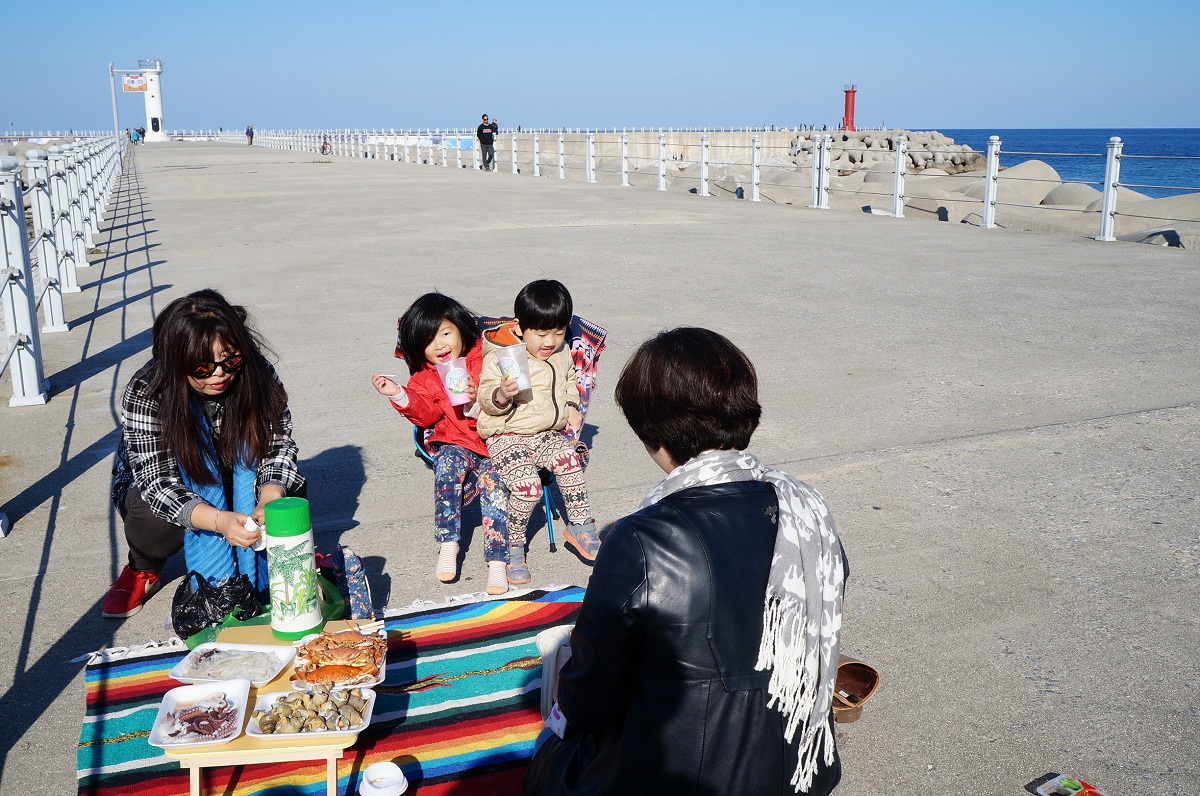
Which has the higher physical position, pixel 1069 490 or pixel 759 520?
pixel 759 520

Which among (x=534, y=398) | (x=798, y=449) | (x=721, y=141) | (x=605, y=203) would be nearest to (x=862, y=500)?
(x=798, y=449)

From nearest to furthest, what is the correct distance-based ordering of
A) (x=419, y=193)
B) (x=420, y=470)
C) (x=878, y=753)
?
1. (x=878, y=753)
2. (x=420, y=470)
3. (x=419, y=193)

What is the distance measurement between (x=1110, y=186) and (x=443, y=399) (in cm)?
1084

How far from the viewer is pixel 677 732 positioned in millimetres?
1841

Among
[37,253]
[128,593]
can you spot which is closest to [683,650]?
[128,593]

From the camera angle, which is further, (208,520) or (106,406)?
(106,406)

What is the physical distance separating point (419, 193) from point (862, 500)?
18.0 meters

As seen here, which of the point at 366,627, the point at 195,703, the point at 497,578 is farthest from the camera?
the point at 497,578

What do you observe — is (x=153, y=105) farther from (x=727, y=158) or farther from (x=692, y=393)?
(x=692, y=393)

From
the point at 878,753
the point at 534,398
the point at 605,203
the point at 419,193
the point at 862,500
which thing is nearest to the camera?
the point at 878,753

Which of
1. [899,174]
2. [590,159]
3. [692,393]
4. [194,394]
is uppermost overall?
[590,159]

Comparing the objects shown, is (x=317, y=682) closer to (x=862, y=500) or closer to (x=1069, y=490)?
(x=862, y=500)

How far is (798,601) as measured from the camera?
1876 millimetres

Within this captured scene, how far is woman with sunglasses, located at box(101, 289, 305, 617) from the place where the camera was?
3.06 m
